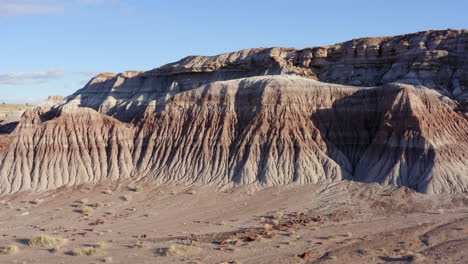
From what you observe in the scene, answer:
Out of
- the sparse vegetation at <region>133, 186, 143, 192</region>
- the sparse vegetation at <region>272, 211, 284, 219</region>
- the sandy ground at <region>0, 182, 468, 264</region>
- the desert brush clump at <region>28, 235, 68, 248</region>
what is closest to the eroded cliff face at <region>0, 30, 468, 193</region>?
the sparse vegetation at <region>133, 186, 143, 192</region>

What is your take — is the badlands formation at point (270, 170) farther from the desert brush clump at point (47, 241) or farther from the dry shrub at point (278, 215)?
the dry shrub at point (278, 215)

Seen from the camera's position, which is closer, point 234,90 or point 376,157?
point 376,157

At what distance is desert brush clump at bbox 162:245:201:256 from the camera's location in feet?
92.5

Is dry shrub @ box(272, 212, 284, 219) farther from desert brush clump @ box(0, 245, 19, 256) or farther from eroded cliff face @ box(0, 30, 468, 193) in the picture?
desert brush clump @ box(0, 245, 19, 256)

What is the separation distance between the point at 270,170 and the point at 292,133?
4449mm

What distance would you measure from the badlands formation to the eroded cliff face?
0.13m

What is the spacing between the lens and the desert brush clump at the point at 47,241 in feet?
101

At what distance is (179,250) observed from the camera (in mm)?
28594

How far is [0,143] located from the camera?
49094 millimetres

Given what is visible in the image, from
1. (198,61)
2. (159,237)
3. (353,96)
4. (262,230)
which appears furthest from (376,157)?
(198,61)

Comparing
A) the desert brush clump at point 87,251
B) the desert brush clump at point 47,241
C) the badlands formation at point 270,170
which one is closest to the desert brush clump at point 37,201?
the badlands formation at point 270,170

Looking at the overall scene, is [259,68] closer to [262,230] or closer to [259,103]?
[259,103]

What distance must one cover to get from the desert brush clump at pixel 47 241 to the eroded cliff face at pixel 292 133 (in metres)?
15.1

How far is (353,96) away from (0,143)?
114ft
